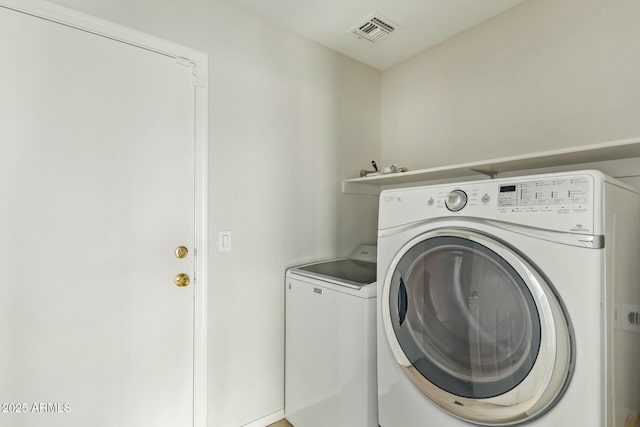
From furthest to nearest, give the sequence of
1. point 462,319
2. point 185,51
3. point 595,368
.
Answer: point 185,51 < point 462,319 < point 595,368

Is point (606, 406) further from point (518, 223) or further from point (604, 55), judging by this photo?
point (604, 55)

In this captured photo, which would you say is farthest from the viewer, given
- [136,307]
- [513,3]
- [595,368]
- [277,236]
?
[277,236]

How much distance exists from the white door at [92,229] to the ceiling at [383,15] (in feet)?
2.34

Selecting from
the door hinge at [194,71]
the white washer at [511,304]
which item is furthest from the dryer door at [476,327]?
the door hinge at [194,71]

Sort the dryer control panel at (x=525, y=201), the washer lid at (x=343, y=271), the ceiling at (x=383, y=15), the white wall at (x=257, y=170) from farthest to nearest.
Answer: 1. the ceiling at (x=383, y=15)
2. the white wall at (x=257, y=170)
3. the washer lid at (x=343, y=271)
4. the dryer control panel at (x=525, y=201)

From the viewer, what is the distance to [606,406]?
2.81ft

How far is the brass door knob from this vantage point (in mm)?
1497

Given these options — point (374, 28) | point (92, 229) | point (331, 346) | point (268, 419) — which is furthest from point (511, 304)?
point (374, 28)

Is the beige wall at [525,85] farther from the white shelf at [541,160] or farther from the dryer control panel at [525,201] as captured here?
the dryer control panel at [525,201]

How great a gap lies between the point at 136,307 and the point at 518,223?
159 centimetres

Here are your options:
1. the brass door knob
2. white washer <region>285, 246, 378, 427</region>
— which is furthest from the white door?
white washer <region>285, 246, 378, 427</region>

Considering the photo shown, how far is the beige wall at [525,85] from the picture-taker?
1422mm

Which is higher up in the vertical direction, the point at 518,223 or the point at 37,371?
the point at 518,223

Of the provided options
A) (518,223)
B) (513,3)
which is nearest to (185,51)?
(518,223)
